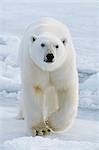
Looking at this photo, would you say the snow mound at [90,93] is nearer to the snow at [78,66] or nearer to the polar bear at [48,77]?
the snow at [78,66]

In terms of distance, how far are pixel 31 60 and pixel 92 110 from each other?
41.9 inches

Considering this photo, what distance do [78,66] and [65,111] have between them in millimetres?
2348

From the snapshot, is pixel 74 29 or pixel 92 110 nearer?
pixel 92 110

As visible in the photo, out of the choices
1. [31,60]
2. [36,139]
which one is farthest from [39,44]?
[36,139]

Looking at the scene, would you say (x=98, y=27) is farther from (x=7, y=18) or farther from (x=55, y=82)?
(x=55, y=82)

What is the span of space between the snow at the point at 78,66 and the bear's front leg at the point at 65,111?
9 cm

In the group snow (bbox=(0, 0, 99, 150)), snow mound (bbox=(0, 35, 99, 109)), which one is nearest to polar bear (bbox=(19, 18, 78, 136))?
snow (bbox=(0, 0, 99, 150))

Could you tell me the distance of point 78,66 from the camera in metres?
6.46

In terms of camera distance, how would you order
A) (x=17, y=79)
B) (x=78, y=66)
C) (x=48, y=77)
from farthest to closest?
1. (x=78, y=66)
2. (x=17, y=79)
3. (x=48, y=77)

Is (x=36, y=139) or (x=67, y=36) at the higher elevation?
(x=67, y=36)

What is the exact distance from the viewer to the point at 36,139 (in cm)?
351

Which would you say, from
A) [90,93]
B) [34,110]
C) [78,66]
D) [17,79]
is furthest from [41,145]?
[78,66]

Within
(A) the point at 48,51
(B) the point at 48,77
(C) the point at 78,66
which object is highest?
(A) the point at 48,51

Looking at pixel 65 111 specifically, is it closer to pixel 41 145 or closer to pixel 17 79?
pixel 41 145
